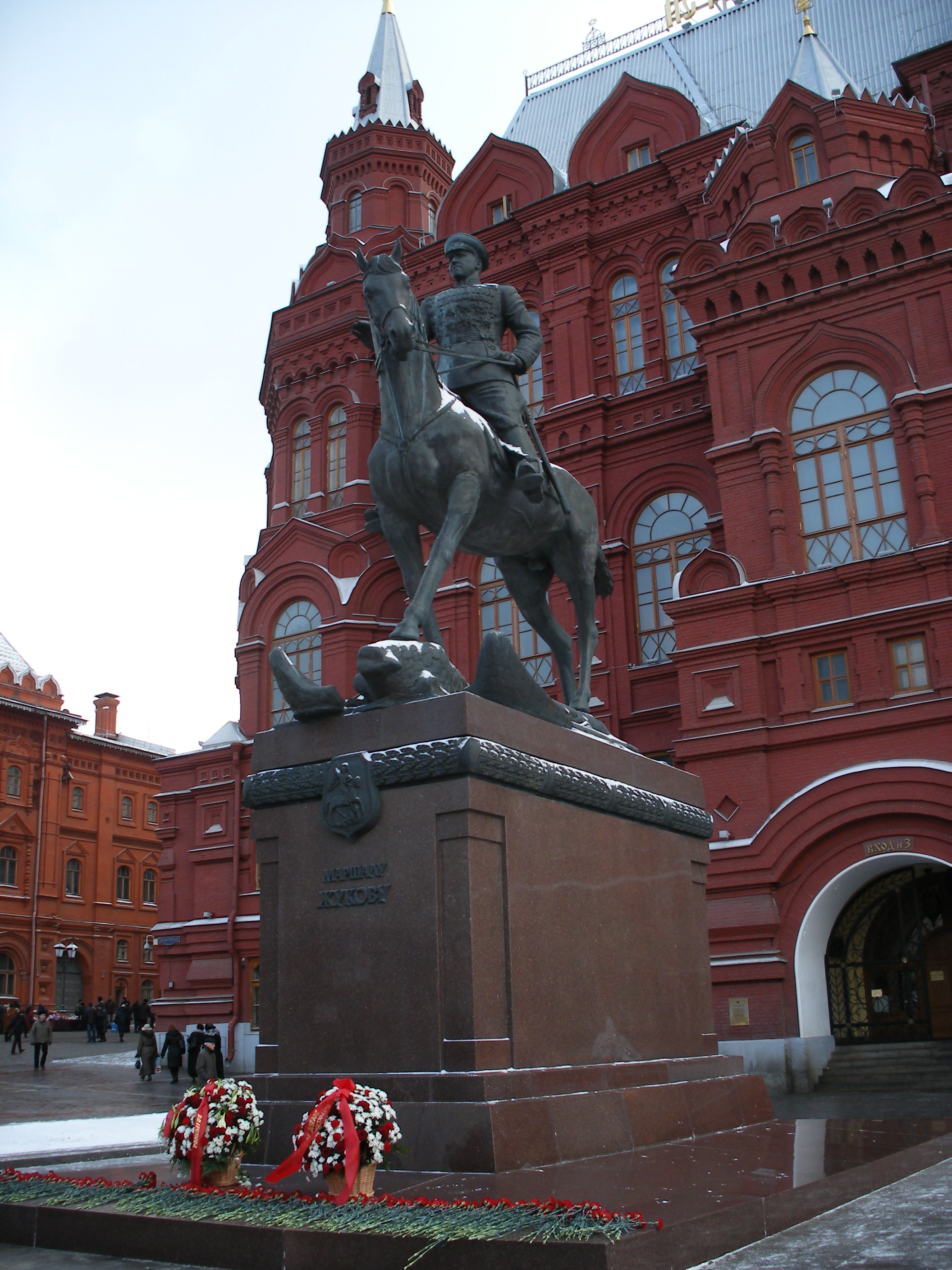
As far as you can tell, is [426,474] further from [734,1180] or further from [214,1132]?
[734,1180]

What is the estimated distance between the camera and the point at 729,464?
2020 cm

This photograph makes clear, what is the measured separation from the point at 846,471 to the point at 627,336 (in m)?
7.58

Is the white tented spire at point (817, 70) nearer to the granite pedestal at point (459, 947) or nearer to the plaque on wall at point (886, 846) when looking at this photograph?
the plaque on wall at point (886, 846)

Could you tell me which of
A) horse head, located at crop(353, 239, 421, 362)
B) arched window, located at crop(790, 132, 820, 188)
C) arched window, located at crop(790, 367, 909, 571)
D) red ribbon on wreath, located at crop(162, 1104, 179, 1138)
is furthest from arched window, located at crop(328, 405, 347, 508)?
red ribbon on wreath, located at crop(162, 1104, 179, 1138)

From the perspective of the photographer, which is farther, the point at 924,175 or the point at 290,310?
the point at 290,310

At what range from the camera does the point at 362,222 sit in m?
30.6

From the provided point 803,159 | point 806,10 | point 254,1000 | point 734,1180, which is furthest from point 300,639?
point 734,1180

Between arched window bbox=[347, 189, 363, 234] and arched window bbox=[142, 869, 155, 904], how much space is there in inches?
1209

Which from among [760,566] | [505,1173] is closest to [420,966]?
[505,1173]

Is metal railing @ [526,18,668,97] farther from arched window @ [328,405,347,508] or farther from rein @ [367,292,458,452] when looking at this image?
rein @ [367,292,458,452]

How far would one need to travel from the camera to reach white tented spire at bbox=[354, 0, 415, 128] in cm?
3170

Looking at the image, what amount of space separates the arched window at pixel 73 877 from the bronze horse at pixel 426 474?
4325 cm

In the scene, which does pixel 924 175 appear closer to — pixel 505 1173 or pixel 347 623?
pixel 347 623

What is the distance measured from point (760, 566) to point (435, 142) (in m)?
18.2
